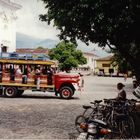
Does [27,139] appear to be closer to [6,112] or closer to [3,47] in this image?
[6,112]

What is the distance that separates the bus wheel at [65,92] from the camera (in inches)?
1105

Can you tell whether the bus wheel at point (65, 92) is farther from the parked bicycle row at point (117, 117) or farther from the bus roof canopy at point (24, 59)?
the parked bicycle row at point (117, 117)

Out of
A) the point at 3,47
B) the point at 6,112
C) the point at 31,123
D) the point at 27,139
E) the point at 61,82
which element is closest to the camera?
the point at 27,139

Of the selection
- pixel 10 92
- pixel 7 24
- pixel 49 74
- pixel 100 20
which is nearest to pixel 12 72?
pixel 10 92

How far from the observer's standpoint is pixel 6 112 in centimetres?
1930

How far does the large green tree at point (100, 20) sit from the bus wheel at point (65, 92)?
12.8m

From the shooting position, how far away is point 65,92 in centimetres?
2814

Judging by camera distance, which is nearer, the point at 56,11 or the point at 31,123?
the point at 56,11

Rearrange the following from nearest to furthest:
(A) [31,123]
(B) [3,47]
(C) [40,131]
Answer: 1. (C) [40,131]
2. (A) [31,123]
3. (B) [3,47]

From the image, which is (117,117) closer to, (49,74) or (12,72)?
(49,74)

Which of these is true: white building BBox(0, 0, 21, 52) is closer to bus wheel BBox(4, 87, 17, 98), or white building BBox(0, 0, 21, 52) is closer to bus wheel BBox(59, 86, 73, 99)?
bus wheel BBox(4, 87, 17, 98)

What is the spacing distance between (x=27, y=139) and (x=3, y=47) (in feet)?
121

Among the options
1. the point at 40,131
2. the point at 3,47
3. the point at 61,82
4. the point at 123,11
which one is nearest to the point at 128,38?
the point at 123,11

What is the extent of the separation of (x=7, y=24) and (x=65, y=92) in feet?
79.1
